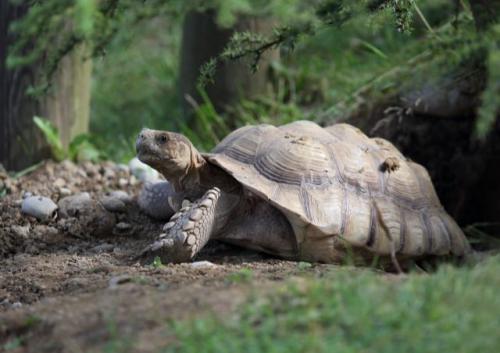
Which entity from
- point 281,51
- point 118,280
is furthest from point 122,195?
point 281,51

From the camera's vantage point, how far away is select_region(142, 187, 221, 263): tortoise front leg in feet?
13.2

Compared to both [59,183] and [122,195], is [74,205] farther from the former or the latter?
[59,183]

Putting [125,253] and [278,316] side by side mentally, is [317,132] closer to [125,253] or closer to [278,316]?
[125,253]

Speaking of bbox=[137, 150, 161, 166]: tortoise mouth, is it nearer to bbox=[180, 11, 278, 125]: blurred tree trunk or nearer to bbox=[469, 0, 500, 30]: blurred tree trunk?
bbox=[469, 0, 500, 30]: blurred tree trunk

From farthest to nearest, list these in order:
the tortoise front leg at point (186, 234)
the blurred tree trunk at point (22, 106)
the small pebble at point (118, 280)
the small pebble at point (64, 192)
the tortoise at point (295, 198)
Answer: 1. the blurred tree trunk at point (22, 106)
2. the small pebble at point (64, 192)
3. the tortoise at point (295, 198)
4. the tortoise front leg at point (186, 234)
5. the small pebble at point (118, 280)

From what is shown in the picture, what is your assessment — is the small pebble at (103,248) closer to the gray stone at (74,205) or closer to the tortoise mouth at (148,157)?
the gray stone at (74,205)

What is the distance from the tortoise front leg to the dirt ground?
0.13 metres

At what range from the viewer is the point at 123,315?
9.12ft

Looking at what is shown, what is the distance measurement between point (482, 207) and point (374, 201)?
79.8 inches

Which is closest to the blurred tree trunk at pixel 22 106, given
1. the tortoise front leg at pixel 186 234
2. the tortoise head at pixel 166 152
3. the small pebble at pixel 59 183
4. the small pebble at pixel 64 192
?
the small pebble at pixel 59 183

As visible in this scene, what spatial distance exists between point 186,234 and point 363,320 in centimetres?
170

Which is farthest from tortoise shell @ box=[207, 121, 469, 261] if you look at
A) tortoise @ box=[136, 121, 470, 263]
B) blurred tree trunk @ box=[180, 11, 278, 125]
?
blurred tree trunk @ box=[180, 11, 278, 125]

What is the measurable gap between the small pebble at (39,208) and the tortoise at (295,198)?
734 mm

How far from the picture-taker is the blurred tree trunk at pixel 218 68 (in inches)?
299
